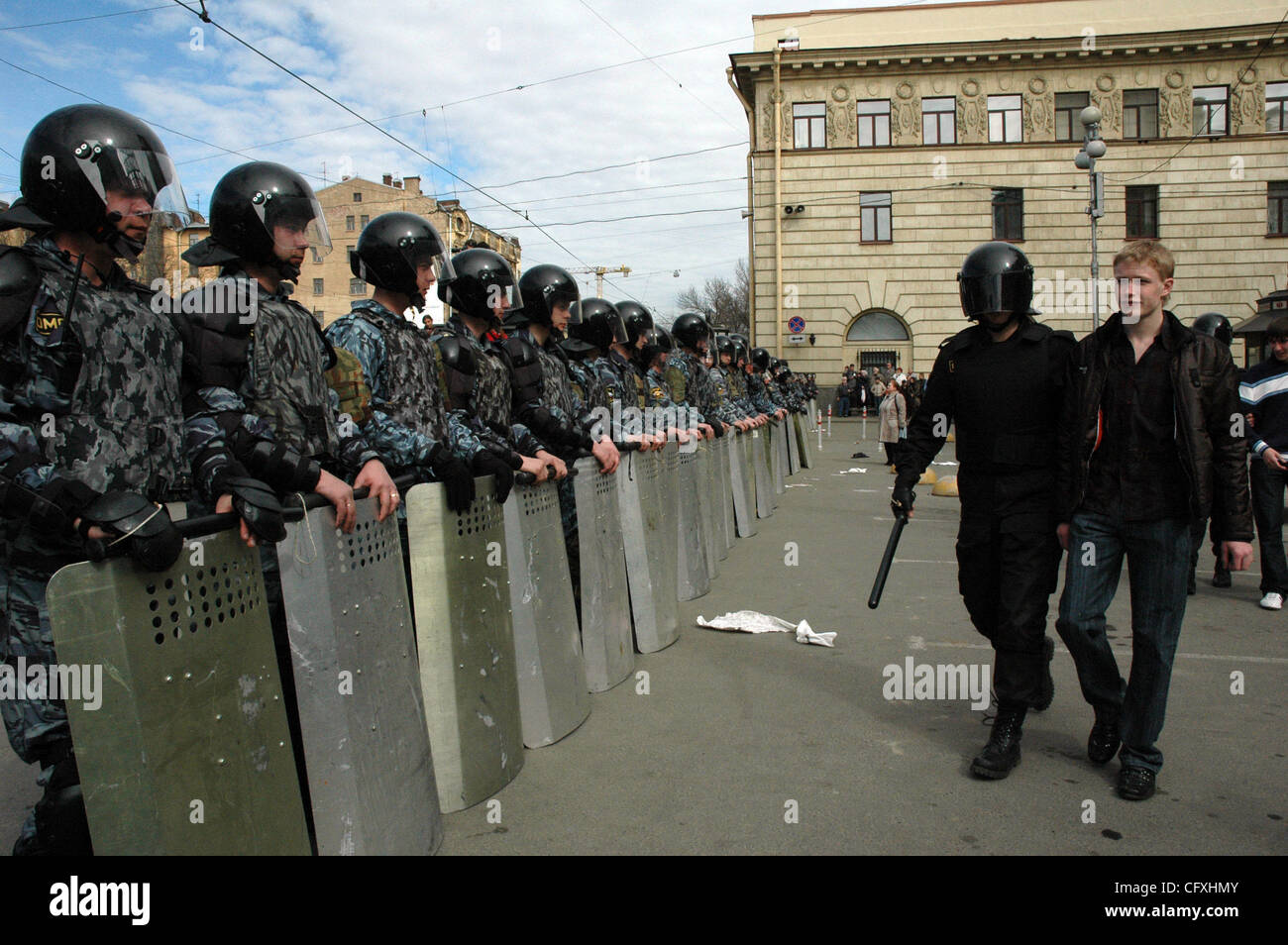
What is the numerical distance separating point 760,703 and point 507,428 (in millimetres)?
1823

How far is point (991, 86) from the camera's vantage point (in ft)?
111

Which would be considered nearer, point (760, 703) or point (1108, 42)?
point (760, 703)

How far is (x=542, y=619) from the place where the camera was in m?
4.10

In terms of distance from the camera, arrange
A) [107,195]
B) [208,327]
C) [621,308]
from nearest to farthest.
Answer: [107,195]
[208,327]
[621,308]

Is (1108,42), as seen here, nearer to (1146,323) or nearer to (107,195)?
(1146,323)

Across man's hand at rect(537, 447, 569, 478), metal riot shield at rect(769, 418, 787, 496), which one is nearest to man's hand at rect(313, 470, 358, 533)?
man's hand at rect(537, 447, 569, 478)

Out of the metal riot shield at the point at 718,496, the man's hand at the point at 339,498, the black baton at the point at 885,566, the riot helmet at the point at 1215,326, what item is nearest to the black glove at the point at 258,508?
the man's hand at the point at 339,498

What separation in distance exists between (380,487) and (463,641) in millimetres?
775

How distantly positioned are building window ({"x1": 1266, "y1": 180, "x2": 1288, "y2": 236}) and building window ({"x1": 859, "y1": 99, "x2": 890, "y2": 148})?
1329 centimetres

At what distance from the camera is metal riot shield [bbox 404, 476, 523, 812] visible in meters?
3.36

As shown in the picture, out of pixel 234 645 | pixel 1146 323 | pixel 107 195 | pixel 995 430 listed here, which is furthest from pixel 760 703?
pixel 107 195

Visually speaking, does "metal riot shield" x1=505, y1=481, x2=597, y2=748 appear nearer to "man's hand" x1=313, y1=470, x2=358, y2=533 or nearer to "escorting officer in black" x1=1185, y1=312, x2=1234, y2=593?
"man's hand" x1=313, y1=470, x2=358, y2=533

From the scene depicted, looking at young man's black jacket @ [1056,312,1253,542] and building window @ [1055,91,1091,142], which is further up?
building window @ [1055,91,1091,142]

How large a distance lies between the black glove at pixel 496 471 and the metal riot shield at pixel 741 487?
5904 mm
